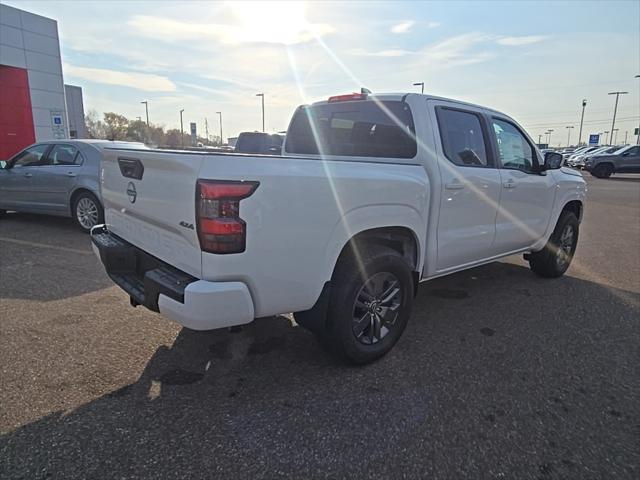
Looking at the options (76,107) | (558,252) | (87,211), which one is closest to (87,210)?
(87,211)

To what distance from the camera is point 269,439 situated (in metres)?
2.31

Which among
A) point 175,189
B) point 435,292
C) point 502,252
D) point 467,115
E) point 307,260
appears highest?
point 467,115

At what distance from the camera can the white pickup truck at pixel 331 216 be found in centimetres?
227

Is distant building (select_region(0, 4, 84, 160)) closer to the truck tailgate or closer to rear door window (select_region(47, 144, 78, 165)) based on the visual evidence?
rear door window (select_region(47, 144, 78, 165))

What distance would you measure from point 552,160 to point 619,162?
1020 inches

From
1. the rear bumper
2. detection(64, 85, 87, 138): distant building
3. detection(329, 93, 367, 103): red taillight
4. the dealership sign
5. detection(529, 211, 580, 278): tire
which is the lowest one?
detection(529, 211, 580, 278): tire

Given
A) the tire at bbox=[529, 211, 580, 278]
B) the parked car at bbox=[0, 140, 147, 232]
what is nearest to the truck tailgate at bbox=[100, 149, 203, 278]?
the parked car at bbox=[0, 140, 147, 232]

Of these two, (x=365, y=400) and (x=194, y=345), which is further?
(x=194, y=345)

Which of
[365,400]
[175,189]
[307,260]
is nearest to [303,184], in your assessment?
[307,260]

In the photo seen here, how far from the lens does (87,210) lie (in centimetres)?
711

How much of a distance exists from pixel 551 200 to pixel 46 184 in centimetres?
791

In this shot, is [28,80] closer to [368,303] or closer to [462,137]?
[462,137]

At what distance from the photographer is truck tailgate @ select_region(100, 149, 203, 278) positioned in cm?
233

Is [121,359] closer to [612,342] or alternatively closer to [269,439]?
[269,439]
